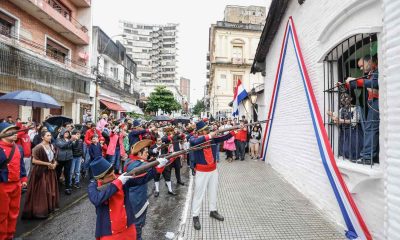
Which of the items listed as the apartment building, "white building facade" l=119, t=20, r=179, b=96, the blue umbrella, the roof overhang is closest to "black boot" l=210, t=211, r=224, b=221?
the roof overhang

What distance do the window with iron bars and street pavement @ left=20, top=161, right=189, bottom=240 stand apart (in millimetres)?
3464

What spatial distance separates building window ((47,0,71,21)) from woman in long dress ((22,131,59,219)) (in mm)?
15875

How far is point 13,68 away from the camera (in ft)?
43.0

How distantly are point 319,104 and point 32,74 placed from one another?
1475cm

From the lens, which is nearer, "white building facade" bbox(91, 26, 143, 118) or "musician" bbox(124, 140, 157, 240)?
"musician" bbox(124, 140, 157, 240)

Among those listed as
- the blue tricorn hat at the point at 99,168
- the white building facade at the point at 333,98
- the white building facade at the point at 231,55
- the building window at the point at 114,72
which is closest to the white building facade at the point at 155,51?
the white building facade at the point at 231,55

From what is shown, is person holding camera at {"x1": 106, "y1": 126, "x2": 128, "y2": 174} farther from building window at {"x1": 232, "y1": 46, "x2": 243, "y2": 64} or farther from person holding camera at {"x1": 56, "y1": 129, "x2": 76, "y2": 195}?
building window at {"x1": 232, "y1": 46, "x2": 243, "y2": 64}

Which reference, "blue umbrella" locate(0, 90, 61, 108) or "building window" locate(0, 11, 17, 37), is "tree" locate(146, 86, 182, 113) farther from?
"blue umbrella" locate(0, 90, 61, 108)

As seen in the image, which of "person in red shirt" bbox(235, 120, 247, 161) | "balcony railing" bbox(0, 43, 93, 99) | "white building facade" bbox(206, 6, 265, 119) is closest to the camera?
"person in red shirt" bbox(235, 120, 247, 161)

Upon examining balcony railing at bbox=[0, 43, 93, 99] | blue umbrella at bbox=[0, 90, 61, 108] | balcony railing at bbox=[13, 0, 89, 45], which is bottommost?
blue umbrella at bbox=[0, 90, 61, 108]

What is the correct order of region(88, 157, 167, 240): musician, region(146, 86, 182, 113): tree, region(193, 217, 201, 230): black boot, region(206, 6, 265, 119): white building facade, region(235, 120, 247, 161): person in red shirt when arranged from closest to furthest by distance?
region(88, 157, 167, 240): musician
region(193, 217, 201, 230): black boot
region(235, 120, 247, 161): person in red shirt
region(206, 6, 265, 119): white building facade
region(146, 86, 182, 113): tree

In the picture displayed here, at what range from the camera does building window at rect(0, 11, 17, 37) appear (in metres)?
13.3

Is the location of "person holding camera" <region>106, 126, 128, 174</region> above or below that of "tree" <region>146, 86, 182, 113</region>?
below

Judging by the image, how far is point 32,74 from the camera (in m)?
14.5
